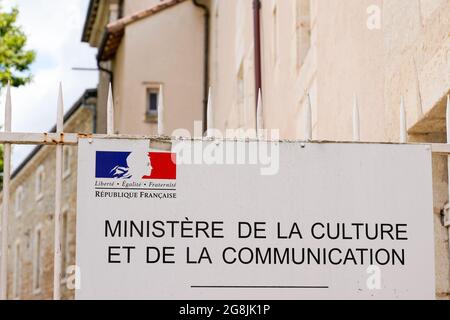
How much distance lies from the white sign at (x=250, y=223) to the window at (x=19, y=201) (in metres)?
31.9

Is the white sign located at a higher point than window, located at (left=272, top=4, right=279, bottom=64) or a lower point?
lower

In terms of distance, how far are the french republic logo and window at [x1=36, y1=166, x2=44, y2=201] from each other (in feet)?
90.6

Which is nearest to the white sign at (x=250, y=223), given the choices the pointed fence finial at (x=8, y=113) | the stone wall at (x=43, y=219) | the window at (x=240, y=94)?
the pointed fence finial at (x=8, y=113)

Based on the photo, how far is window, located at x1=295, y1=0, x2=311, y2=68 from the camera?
10.1 meters

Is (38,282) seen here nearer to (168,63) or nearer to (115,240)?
(168,63)

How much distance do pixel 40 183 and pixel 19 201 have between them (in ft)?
15.0

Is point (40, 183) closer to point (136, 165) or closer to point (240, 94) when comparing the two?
point (240, 94)

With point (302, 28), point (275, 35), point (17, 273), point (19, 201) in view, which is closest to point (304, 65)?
point (302, 28)

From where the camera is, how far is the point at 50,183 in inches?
1195

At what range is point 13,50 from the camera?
18469mm

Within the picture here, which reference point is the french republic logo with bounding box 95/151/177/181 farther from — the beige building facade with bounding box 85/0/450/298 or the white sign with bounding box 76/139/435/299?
the beige building facade with bounding box 85/0/450/298

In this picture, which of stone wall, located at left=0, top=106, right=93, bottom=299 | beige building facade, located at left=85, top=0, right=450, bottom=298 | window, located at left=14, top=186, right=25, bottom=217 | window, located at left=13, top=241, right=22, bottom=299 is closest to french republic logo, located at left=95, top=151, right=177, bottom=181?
beige building facade, located at left=85, top=0, right=450, bottom=298

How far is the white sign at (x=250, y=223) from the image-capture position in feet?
14.7
